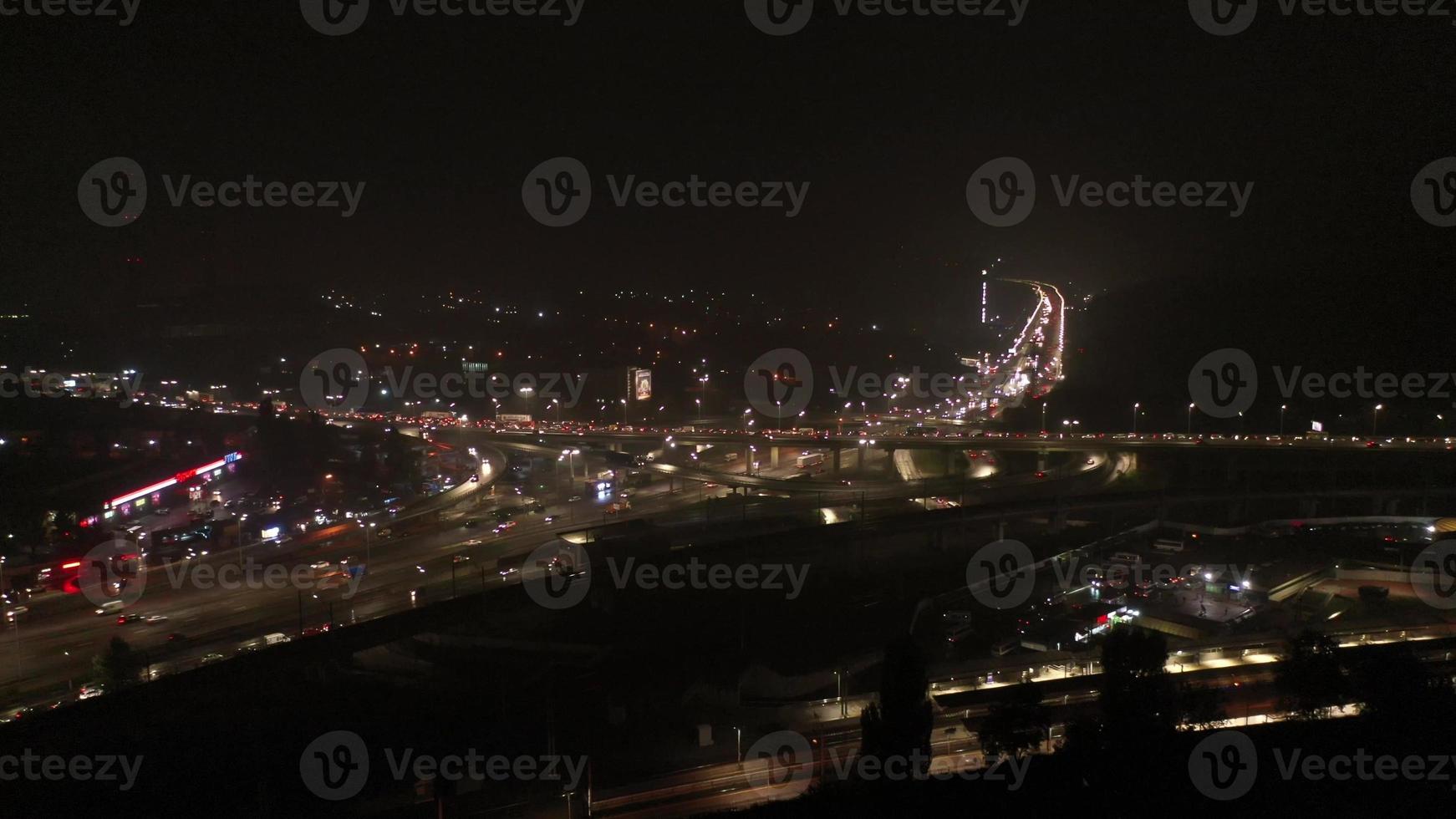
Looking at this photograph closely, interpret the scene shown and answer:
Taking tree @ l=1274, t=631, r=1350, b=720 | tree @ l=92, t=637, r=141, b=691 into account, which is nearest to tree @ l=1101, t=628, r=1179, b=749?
tree @ l=1274, t=631, r=1350, b=720

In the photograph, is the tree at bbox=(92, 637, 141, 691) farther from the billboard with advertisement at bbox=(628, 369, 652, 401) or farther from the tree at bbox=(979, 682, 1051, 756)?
the billboard with advertisement at bbox=(628, 369, 652, 401)

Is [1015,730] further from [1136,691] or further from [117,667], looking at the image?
[117,667]

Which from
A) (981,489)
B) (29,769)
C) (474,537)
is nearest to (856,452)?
(981,489)

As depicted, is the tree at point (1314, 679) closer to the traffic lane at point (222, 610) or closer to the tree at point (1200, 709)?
the tree at point (1200, 709)

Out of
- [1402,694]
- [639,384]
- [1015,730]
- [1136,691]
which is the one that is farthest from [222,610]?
[639,384]

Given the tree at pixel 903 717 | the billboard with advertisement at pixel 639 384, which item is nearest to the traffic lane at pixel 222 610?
the tree at pixel 903 717

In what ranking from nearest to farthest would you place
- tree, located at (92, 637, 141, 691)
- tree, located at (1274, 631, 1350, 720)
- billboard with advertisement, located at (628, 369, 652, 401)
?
tree, located at (1274, 631, 1350, 720) → tree, located at (92, 637, 141, 691) → billboard with advertisement, located at (628, 369, 652, 401)

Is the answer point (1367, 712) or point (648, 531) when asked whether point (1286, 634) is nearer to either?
point (1367, 712)
